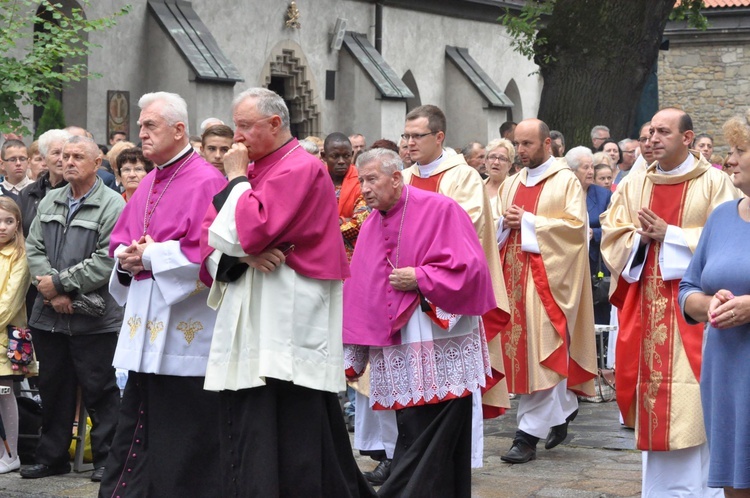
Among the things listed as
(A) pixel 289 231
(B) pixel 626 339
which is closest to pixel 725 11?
(B) pixel 626 339

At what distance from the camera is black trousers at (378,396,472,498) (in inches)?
252

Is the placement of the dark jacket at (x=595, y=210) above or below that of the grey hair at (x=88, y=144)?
below

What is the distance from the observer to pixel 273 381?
18.7ft

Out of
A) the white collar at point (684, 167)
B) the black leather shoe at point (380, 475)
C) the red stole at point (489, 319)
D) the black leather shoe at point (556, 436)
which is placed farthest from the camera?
the black leather shoe at point (556, 436)

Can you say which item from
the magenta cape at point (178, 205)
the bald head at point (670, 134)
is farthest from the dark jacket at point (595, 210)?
the magenta cape at point (178, 205)

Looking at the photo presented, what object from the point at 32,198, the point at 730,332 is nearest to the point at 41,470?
the point at 32,198

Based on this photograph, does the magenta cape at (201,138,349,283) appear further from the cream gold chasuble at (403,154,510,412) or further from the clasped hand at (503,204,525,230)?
the clasped hand at (503,204,525,230)

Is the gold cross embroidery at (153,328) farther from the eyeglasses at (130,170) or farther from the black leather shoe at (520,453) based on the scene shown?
the black leather shoe at (520,453)

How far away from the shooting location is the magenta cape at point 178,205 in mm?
6379

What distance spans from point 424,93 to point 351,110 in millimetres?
3447

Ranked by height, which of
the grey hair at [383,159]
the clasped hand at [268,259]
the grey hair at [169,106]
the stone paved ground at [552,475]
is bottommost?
the stone paved ground at [552,475]

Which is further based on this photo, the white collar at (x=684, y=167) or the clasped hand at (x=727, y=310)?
the white collar at (x=684, y=167)

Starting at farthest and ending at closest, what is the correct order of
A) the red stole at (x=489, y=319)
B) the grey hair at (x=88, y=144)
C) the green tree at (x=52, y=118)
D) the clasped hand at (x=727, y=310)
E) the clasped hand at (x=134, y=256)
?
the green tree at (x=52, y=118)
the red stole at (x=489, y=319)
the grey hair at (x=88, y=144)
the clasped hand at (x=134, y=256)
the clasped hand at (x=727, y=310)

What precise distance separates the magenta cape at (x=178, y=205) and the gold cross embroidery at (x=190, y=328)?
0.98 ft
